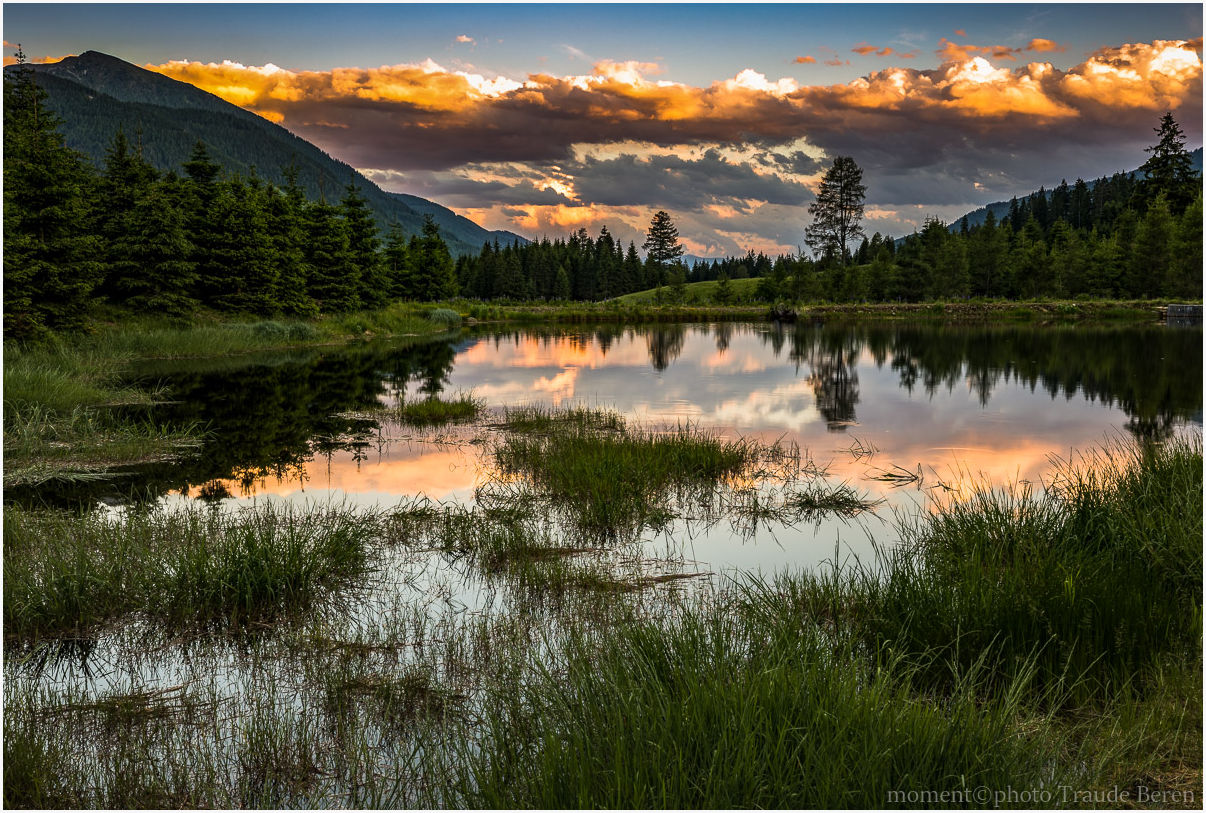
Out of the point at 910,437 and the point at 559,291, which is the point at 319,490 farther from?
the point at 559,291

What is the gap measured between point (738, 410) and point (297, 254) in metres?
35.0

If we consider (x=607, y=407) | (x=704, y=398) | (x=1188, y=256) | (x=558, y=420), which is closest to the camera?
(x=558, y=420)

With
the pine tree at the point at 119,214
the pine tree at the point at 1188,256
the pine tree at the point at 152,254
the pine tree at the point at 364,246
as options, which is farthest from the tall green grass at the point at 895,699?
the pine tree at the point at 1188,256

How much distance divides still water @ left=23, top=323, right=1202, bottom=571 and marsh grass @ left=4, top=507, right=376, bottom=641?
3098 millimetres

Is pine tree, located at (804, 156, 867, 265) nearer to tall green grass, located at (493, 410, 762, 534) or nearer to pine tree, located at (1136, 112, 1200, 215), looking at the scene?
pine tree, located at (1136, 112, 1200, 215)

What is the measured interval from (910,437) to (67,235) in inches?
1141

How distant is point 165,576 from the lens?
20.6ft

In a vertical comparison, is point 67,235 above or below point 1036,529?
above

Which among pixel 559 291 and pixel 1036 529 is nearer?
pixel 1036 529

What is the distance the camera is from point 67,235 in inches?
1049

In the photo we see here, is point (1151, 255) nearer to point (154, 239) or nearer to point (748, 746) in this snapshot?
point (154, 239)

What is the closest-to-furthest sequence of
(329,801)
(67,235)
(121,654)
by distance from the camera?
1. (329,801)
2. (121,654)
3. (67,235)

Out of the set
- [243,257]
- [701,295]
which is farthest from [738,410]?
Result: [701,295]

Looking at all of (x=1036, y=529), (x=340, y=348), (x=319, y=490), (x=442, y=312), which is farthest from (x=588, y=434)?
(x=442, y=312)
